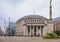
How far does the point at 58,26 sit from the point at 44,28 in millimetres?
10636

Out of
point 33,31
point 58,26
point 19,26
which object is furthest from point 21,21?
point 58,26

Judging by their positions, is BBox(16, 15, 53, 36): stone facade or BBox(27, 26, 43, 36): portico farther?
BBox(27, 26, 43, 36): portico

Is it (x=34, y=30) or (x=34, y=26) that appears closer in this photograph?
(x=34, y=26)

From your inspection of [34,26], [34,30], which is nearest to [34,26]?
[34,26]

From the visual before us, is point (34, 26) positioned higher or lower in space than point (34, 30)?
higher

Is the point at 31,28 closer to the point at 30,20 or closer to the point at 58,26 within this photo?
the point at 30,20

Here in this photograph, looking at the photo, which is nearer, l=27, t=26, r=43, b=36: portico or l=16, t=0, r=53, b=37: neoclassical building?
l=16, t=0, r=53, b=37: neoclassical building

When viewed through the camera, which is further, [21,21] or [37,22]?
[21,21]

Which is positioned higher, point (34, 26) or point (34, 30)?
point (34, 26)

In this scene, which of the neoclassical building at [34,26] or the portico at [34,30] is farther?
the portico at [34,30]

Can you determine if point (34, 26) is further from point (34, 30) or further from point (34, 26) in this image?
point (34, 30)

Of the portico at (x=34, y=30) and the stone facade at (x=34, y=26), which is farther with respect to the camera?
the portico at (x=34, y=30)

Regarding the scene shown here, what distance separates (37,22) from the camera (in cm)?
12975

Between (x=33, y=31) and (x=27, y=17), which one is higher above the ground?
(x=27, y=17)
